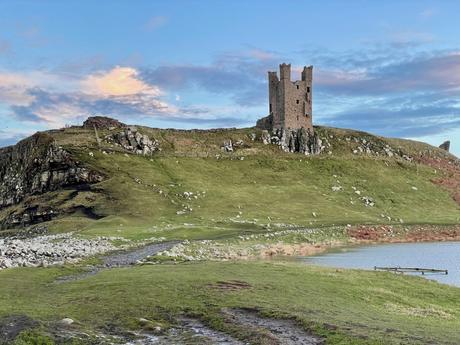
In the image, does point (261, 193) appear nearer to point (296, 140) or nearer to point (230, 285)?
point (296, 140)

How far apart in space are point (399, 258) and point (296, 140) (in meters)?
98.3

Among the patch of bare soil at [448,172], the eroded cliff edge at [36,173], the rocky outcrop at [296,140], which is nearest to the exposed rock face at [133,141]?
the eroded cliff edge at [36,173]

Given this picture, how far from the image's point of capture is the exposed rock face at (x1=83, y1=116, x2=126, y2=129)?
6563 inches

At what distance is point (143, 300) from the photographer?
99.5 ft

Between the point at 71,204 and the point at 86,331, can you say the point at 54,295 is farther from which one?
the point at 71,204

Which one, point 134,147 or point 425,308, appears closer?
point 425,308

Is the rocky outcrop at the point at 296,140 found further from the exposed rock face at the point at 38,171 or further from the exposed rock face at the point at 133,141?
the exposed rock face at the point at 38,171

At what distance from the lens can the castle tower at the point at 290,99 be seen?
170 metres

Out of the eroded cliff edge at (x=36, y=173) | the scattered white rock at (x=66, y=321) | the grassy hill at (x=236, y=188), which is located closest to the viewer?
the scattered white rock at (x=66, y=321)

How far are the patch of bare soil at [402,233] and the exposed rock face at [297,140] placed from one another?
5993cm

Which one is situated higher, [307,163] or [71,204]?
[307,163]

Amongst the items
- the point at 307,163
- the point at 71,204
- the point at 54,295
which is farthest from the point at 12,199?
the point at 54,295

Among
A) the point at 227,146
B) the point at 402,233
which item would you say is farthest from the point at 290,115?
the point at 402,233

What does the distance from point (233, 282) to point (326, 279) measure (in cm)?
780
